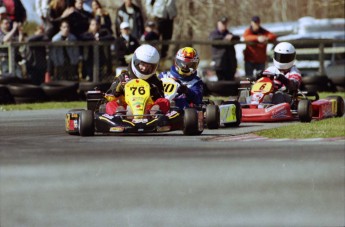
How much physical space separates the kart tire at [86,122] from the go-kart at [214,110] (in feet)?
4.09

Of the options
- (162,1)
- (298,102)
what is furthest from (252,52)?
(298,102)

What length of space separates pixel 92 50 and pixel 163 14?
1780 millimetres

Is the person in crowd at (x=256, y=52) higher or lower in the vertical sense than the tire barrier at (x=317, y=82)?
higher

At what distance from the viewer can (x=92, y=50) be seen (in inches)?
758

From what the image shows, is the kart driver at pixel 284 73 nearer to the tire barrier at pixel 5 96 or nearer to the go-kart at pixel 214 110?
the go-kart at pixel 214 110

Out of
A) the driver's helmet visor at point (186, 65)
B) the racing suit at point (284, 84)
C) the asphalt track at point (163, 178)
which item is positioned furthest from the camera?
the racing suit at point (284, 84)

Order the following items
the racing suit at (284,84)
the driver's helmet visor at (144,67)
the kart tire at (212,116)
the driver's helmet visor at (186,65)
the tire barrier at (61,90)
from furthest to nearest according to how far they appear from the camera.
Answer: the tire barrier at (61,90) < the racing suit at (284,84) < the driver's helmet visor at (186,65) < the kart tire at (212,116) < the driver's helmet visor at (144,67)

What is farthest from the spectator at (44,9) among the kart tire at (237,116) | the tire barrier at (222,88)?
the kart tire at (237,116)

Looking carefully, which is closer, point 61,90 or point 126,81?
point 126,81

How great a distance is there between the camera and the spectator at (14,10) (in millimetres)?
19000

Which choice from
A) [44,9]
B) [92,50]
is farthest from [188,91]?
[44,9]

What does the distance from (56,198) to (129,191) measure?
462 millimetres

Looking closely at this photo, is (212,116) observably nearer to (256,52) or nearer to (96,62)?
(96,62)

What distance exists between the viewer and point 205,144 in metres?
10.7
